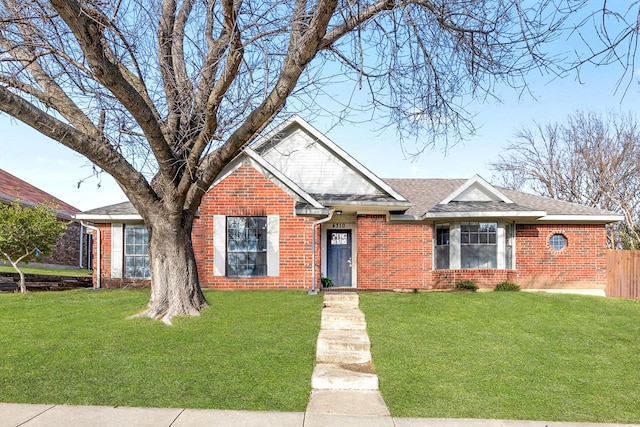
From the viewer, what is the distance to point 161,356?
729 cm

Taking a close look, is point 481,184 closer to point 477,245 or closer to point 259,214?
point 477,245

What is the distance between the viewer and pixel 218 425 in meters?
5.02

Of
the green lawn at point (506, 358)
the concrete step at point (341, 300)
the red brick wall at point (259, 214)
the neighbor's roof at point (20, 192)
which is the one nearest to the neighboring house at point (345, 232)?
the red brick wall at point (259, 214)

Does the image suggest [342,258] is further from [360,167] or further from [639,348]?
[639,348]

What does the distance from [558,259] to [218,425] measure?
14905 millimetres

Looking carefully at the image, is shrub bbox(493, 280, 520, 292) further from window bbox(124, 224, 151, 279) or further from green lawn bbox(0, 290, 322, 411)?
window bbox(124, 224, 151, 279)

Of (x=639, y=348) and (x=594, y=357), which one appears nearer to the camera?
(x=594, y=357)

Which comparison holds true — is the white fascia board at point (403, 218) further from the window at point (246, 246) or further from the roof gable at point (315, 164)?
the window at point (246, 246)

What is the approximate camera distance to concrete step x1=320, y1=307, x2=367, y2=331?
9.57 meters

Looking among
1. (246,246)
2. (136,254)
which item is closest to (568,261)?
(246,246)

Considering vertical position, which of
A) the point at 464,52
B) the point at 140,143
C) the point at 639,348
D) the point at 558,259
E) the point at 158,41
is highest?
the point at 158,41

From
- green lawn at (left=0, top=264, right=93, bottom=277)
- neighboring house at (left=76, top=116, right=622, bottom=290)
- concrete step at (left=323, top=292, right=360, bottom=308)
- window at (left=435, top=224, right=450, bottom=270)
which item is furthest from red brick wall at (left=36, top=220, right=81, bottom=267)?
window at (left=435, top=224, right=450, bottom=270)

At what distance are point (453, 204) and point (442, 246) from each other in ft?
4.94

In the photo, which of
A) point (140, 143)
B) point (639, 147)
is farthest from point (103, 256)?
point (639, 147)
